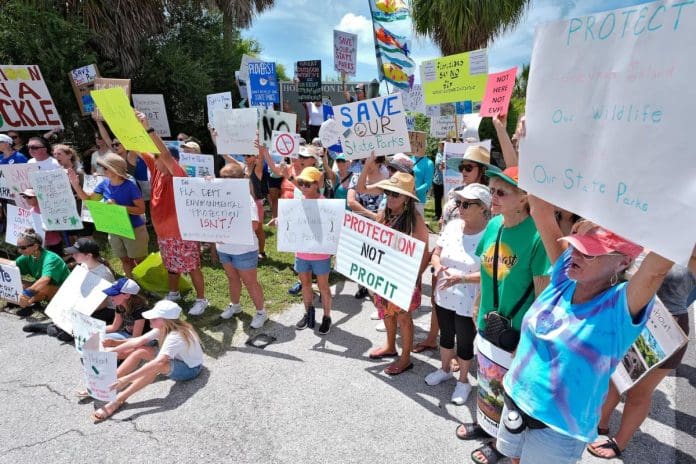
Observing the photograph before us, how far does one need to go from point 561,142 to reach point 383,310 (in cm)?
259

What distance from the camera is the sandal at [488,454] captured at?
283 centimetres

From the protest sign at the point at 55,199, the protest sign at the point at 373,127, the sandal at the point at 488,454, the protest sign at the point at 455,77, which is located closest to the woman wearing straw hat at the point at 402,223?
the protest sign at the point at 373,127

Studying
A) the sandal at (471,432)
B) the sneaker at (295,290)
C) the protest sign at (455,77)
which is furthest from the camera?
the protest sign at (455,77)

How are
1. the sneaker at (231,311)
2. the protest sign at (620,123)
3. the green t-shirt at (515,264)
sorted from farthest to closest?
the sneaker at (231,311), the green t-shirt at (515,264), the protest sign at (620,123)

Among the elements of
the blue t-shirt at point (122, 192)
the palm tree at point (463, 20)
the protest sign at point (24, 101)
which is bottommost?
the blue t-shirt at point (122, 192)

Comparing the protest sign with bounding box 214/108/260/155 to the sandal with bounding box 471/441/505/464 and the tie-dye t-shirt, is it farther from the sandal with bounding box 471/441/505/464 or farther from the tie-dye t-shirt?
the tie-dye t-shirt

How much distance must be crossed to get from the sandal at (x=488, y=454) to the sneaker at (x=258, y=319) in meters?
2.78

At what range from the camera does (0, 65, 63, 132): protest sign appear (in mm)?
7113

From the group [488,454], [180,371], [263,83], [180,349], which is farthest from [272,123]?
[488,454]

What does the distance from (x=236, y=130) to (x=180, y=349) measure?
9.97ft

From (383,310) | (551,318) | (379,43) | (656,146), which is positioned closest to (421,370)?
(383,310)

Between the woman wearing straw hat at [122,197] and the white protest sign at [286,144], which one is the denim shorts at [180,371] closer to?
the woman wearing straw hat at [122,197]

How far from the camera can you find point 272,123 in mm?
6523

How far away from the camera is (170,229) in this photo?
4.88 metres
